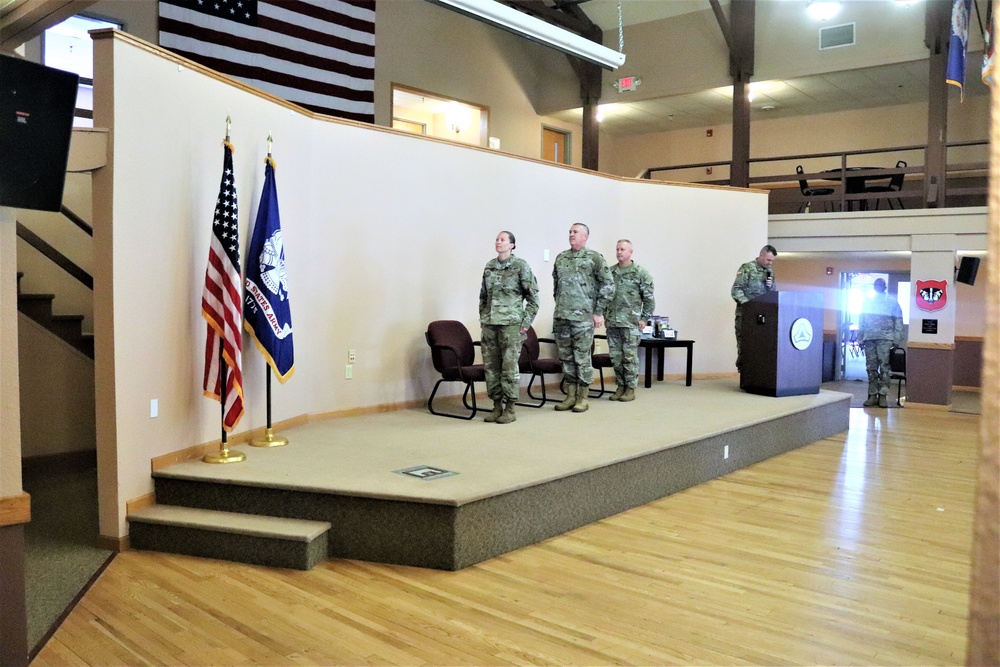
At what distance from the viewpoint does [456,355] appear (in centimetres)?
606

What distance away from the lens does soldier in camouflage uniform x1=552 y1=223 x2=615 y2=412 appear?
649cm

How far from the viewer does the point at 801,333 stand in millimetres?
7676

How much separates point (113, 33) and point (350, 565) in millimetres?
2837

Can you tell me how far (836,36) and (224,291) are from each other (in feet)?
32.2

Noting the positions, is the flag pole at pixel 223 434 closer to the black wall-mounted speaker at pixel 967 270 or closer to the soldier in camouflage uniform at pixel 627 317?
the soldier in camouflage uniform at pixel 627 317

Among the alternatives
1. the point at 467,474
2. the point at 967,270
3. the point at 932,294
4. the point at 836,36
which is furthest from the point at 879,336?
the point at 467,474

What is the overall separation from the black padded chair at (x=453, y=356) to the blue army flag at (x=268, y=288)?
1.55 meters

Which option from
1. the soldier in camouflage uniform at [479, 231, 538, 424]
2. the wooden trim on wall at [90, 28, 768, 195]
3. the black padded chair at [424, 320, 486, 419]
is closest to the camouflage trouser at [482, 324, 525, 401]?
the soldier in camouflage uniform at [479, 231, 538, 424]

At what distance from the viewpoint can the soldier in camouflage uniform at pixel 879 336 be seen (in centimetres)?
952

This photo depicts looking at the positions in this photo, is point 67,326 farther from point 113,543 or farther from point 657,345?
point 657,345

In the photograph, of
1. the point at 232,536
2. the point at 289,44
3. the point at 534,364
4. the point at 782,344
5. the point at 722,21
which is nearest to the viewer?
the point at 232,536

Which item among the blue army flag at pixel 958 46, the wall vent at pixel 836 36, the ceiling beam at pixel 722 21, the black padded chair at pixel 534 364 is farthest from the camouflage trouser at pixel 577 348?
the wall vent at pixel 836 36

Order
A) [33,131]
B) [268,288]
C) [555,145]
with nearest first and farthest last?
[33,131], [268,288], [555,145]

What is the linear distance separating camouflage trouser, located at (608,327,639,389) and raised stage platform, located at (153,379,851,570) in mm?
806
